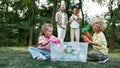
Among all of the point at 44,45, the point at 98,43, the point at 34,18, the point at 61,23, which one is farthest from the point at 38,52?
the point at 34,18

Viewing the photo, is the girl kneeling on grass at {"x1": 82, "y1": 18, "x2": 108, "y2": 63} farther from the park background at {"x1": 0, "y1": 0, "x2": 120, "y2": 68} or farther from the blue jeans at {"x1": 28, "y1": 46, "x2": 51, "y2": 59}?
the park background at {"x1": 0, "y1": 0, "x2": 120, "y2": 68}

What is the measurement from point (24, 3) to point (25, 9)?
6.96 meters

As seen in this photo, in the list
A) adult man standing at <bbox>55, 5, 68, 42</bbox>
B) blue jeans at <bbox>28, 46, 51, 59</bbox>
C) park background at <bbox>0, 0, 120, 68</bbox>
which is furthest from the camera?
park background at <bbox>0, 0, 120, 68</bbox>

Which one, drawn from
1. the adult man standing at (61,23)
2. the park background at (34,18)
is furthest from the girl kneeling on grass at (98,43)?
the park background at (34,18)

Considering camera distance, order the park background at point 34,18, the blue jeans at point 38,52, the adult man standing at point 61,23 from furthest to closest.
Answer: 1. the park background at point 34,18
2. the adult man standing at point 61,23
3. the blue jeans at point 38,52

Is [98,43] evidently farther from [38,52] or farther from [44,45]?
[38,52]

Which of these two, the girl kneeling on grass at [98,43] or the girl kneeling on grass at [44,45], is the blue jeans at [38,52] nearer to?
the girl kneeling on grass at [44,45]

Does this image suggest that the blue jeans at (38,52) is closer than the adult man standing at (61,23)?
Yes

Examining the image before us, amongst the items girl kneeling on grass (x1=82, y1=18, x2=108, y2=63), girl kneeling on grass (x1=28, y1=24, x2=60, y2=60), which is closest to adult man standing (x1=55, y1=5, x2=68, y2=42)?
girl kneeling on grass (x1=28, y1=24, x2=60, y2=60)

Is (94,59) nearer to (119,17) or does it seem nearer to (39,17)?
(119,17)

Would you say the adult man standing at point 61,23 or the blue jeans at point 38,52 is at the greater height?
the adult man standing at point 61,23

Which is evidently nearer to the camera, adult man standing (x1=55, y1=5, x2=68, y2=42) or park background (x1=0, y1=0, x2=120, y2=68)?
adult man standing (x1=55, y1=5, x2=68, y2=42)

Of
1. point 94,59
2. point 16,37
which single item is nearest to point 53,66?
point 94,59

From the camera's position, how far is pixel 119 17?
1767 centimetres
